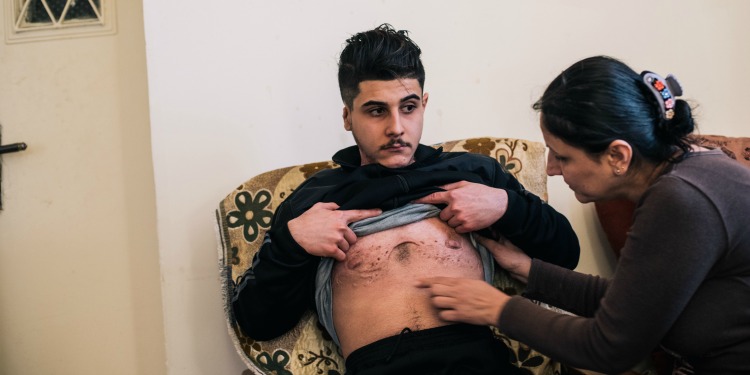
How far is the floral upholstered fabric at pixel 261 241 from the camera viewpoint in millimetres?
1828

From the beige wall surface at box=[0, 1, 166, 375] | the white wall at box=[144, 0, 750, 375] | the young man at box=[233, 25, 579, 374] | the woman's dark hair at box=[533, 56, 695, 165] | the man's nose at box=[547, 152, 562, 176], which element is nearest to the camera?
the woman's dark hair at box=[533, 56, 695, 165]

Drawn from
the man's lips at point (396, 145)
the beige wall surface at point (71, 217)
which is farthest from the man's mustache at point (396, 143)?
the beige wall surface at point (71, 217)

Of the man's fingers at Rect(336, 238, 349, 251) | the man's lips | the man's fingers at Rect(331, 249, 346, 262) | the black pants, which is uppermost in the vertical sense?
the man's lips

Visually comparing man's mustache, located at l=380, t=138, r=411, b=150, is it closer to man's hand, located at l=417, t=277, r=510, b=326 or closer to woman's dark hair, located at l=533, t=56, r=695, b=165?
man's hand, located at l=417, t=277, r=510, b=326

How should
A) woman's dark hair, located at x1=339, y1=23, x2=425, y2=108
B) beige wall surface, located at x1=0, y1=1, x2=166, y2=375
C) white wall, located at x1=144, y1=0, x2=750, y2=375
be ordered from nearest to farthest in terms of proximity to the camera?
woman's dark hair, located at x1=339, y1=23, x2=425, y2=108 < white wall, located at x1=144, y1=0, x2=750, y2=375 < beige wall surface, located at x1=0, y1=1, x2=166, y2=375

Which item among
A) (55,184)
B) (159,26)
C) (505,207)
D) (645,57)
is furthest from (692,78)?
(55,184)

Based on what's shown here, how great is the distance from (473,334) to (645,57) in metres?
1.44

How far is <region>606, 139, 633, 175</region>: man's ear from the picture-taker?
52.6 inches

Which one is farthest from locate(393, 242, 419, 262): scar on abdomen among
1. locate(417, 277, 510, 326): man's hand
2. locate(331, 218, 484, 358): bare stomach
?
locate(417, 277, 510, 326): man's hand

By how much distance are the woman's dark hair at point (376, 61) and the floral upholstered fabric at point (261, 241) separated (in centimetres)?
28

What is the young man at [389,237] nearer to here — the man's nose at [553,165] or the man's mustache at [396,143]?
the man's mustache at [396,143]

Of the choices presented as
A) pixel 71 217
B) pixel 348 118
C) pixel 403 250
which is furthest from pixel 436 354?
pixel 71 217

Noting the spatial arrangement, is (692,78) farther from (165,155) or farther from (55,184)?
(55,184)

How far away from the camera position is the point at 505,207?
5.82 ft
